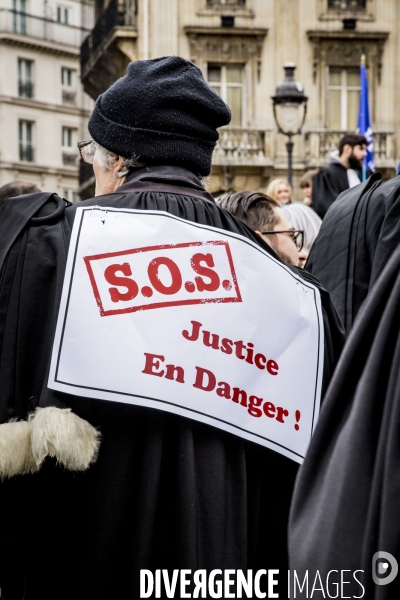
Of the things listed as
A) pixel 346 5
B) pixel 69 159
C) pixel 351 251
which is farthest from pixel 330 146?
pixel 351 251

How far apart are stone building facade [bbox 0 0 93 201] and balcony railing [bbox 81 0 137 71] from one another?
45.9 ft

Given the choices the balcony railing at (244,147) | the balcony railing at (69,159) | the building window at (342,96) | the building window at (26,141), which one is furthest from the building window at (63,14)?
the balcony railing at (244,147)

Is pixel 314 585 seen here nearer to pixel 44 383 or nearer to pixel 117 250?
pixel 44 383

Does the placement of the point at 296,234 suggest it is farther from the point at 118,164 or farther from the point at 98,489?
the point at 98,489

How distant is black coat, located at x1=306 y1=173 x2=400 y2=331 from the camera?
12.5 feet

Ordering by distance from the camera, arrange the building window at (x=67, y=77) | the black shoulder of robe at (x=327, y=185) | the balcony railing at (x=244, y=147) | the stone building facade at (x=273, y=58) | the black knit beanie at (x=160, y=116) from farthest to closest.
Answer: the building window at (x=67, y=77) < the stone building facade at (x=273, y=58) < the balcony railing at (x=244, y=147) < the black shoulder of robe at (x=327, y=185) < the black knit beanie at (x=160, y=116)

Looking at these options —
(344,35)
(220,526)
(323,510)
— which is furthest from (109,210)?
(344,35)

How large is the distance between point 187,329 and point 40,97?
47.7m

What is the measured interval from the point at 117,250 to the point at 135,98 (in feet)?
1.38

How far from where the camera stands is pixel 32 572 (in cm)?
271

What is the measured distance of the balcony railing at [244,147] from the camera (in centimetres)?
2805

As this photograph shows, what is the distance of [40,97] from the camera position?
161 feet

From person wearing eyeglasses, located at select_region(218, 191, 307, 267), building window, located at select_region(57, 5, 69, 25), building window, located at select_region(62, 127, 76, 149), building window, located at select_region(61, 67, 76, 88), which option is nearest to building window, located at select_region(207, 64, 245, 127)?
building window, located at select_region(62, 127, 76, 149)

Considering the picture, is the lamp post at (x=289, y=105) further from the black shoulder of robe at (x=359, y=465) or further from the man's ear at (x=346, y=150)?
the black shoulder of robe at (x=359, y=465)
